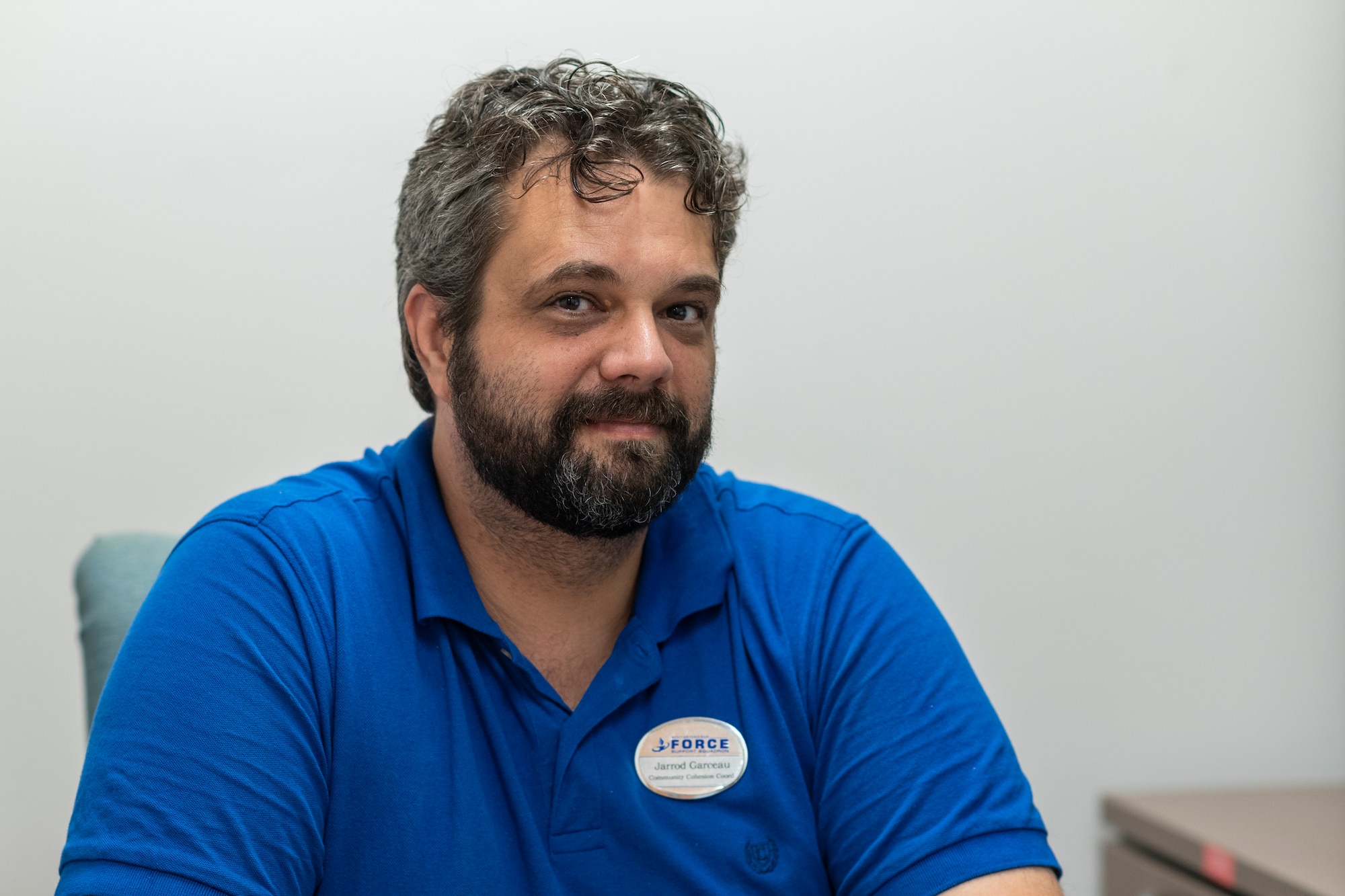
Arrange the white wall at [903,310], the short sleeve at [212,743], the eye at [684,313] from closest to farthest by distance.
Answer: the short sleeve at [212,743]
the eye at [684,313]
the white wall at [903,310]

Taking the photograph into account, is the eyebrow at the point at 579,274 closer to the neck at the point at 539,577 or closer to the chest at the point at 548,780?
the neck at the point at 539,577

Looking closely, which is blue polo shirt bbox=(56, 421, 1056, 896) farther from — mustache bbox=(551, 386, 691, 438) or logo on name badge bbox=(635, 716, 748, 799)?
mustache bbox=(551, 386, 691, 438)

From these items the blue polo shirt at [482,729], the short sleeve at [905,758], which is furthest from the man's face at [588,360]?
the short sleeve at [905,758]

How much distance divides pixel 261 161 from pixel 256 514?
1004 mm

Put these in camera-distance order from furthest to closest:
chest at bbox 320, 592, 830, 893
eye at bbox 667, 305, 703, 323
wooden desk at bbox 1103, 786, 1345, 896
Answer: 1. wooden desk at bbox 1103, 786, 1345, 896
2. eye at bbox 667, 305, 703, 323
3. chest at bbox 320, 592, 830, 893

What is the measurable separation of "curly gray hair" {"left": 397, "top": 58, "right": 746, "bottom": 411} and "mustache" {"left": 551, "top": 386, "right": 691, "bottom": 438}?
0.16m

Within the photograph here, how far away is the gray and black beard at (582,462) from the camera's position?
Result: 3.88 ft

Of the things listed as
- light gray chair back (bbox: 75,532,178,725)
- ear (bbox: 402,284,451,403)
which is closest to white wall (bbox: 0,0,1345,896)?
light gray chair back (bbox: 75,532,178,725)

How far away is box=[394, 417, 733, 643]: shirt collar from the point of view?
3.74ft

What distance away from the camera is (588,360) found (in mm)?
1179

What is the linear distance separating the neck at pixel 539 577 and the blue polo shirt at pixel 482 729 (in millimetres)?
44

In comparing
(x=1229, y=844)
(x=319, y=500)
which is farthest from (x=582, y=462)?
(x=1229, y=844)

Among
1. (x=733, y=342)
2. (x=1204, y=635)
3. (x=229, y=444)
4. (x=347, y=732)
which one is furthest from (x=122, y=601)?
(x=1204, y=635)

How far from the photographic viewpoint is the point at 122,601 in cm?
136
